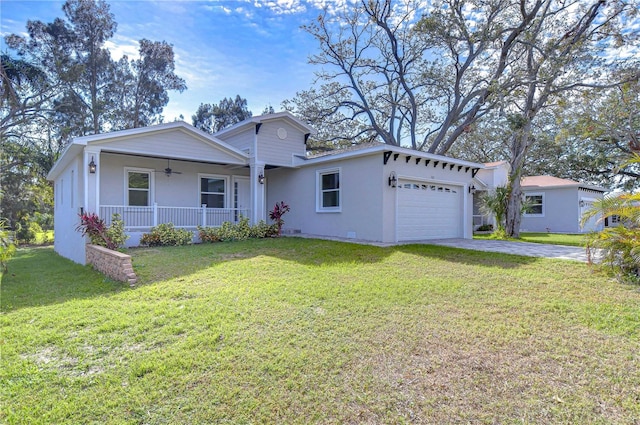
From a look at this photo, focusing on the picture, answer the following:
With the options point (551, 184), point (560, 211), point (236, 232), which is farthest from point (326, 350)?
point (551, 184)

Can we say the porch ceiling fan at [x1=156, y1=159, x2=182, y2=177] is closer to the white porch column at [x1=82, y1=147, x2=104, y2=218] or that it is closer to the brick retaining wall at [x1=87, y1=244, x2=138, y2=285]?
→ the white porch column at [x1=82, y1=147, x2=104, y2=218]

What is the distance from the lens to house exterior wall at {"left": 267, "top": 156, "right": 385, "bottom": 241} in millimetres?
10508

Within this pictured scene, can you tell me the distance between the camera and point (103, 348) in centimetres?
367

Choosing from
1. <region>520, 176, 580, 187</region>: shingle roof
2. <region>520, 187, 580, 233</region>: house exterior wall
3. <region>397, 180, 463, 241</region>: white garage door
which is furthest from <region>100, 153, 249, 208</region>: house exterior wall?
<region>520, 187, 580, 233</region>: house exterior wall

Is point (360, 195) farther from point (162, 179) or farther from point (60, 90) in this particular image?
point (60, 90)

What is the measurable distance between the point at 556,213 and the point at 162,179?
21.7m

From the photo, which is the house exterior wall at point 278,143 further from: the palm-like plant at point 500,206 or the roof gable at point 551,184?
the roof gable at point 551,184

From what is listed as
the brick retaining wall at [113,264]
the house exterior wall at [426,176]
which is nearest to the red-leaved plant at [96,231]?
the brick retaining wall at [113,264]

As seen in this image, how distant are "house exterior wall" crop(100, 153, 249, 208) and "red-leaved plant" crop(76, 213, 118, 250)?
8.72 feet

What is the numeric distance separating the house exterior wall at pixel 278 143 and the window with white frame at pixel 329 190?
162 cm

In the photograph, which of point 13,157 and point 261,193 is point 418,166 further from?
point 13,157

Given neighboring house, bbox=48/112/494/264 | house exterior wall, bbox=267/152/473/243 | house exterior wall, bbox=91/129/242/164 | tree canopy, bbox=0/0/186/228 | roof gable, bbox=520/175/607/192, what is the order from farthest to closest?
roof gable, bbox=520/175/607/192
tree canopy, bbox=0/0/186/228
house exterior wall, bbox=267/152/473/243
neighboring house, bbox=48/112/494/264
house exterior wall, bbox=91/129/242/164

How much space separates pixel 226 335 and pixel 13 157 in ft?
80.5

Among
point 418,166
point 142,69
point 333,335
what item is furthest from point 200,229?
point 142,69
